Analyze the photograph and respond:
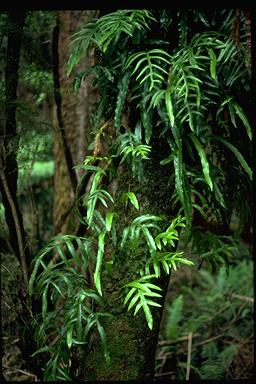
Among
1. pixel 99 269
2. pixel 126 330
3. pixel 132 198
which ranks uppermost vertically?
pixel 132 198

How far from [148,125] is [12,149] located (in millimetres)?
658

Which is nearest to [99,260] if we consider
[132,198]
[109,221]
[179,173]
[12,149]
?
[109,221]

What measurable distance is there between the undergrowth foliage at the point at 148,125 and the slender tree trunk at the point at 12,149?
30cm

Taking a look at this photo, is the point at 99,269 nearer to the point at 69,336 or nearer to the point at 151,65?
the point at 69,336

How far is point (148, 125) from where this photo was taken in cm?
177

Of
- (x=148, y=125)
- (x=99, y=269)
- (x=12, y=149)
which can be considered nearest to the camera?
(x=99, y=269)

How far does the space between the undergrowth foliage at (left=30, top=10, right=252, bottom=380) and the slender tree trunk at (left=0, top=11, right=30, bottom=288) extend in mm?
304

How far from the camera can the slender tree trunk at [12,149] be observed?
2023mm

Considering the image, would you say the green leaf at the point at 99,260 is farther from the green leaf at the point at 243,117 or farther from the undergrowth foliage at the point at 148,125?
the green leaf at the point at 243,117

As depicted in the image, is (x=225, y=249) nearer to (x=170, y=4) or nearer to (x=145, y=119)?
(x=145, y=119)

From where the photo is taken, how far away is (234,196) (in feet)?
6.84

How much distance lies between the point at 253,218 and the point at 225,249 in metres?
0.30

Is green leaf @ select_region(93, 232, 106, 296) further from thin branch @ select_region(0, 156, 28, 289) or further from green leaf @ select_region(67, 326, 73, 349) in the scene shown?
thin branch @ select_region(0, 156, 28, 289)

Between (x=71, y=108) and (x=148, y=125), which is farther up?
(x=71, y=108)
